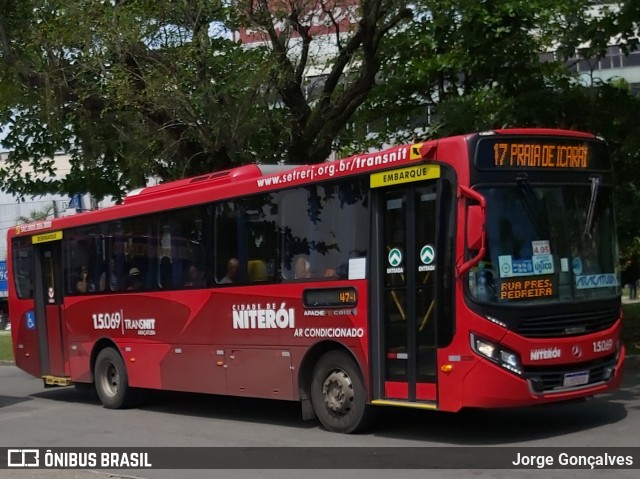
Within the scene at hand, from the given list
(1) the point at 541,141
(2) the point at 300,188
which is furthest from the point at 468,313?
(2) the point at 300,188

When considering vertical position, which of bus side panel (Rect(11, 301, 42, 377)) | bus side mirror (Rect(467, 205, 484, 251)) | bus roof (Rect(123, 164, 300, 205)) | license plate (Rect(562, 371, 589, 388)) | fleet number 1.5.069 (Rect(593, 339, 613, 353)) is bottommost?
bus side panel (Rect(11, 301, 42, 377))

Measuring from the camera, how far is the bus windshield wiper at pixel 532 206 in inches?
378

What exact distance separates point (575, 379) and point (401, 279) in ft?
6.70

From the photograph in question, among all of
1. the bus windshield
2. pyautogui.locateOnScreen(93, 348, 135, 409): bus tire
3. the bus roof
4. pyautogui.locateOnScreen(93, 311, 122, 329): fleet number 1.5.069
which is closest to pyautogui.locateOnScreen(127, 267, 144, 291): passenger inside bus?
pyautogui.locateOnScreen(93, 311, 122, 329): fleet number 1.5.069

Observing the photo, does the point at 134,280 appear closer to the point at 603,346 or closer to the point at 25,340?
the point at 25,340

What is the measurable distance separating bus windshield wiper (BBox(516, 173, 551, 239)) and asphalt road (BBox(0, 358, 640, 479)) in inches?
84.1

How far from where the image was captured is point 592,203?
1017cm

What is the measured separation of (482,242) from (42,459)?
5.21 metres

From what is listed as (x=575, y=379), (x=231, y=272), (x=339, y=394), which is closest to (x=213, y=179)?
(x=231, y=272)

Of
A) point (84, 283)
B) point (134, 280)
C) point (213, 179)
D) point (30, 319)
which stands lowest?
point (30, 319)

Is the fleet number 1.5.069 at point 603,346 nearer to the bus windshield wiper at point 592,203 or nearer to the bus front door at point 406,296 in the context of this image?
the bus windshield wiper at point 592,203

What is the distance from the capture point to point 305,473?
28.6ft

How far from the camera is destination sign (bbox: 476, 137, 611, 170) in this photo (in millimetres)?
9492

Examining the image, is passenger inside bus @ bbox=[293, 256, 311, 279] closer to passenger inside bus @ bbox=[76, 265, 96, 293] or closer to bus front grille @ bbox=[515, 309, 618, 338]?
bus front grille @ bbox=[515, 309, 618, 338]
